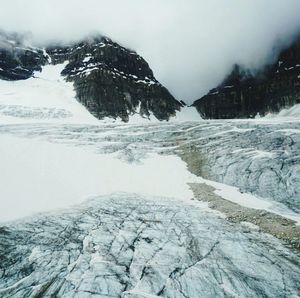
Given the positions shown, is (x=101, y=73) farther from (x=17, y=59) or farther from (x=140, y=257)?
(x=140, y=257)

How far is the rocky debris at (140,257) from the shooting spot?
55.2ft

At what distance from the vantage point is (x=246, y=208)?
28.2 meters

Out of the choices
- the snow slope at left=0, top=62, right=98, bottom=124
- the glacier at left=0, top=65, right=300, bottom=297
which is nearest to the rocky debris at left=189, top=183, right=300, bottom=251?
the glacier at left=0, top=65, right=300, bottom=297

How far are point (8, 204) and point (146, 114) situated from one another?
97066 millimetres

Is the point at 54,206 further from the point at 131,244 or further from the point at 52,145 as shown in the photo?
the point at 52,145

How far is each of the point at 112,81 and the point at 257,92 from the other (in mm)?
49600

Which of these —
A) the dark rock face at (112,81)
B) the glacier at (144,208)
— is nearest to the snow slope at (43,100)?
the dark rock face at (112,81)

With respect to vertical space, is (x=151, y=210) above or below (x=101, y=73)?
below

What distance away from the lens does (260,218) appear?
25.6m

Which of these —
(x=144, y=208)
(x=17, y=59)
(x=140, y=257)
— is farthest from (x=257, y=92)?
(x=140, y=257)

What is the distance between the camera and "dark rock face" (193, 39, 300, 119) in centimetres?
12488

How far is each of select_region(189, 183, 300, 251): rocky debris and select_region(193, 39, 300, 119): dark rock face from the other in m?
98.0

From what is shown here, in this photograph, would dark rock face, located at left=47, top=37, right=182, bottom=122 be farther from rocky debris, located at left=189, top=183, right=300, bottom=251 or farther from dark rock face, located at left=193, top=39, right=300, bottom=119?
rocky debris, located at left=189, top=183, right=300, bottom=251

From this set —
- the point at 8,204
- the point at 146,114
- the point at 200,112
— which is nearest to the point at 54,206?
the point at 8,204
